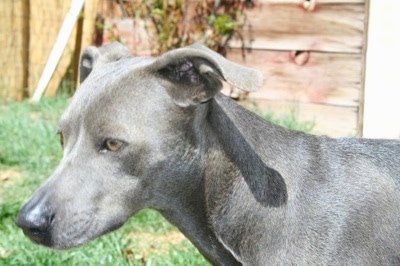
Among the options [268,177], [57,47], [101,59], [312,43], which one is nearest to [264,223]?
[268,177]

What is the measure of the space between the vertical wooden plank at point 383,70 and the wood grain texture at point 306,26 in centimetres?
27

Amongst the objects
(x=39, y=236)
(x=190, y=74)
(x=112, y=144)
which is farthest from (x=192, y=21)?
(x=39, y=236)

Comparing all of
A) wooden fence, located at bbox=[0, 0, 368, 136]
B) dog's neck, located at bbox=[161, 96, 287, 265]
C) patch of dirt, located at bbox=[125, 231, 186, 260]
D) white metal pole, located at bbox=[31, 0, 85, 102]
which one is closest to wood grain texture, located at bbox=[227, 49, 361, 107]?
wooden fence, located at bbox=[0, 0, 368, 136]

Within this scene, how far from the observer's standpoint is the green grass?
491 cm

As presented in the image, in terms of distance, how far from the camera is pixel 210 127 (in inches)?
145

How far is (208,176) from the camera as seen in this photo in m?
3.67

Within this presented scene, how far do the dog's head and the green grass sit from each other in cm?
140

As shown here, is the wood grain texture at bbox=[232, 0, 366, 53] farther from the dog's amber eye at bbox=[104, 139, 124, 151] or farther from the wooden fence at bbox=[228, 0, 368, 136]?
the dog's amber eye at bbox=[104, 139, 124, 151]

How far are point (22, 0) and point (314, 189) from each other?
262 inches

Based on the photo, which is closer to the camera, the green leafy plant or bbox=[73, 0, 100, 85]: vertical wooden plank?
the green leafy plant

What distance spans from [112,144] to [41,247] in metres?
1.54

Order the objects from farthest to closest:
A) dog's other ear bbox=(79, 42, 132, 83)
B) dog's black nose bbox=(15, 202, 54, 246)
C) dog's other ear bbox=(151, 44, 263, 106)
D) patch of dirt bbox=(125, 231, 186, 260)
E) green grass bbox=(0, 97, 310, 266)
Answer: patch of dirt bbox=(125, 231, 186, 260) < green grass bbox=(0, 97, 310, 266) < dog's other ear bbox=(79, 42, 132, 83) < dog's other ear bbox=(151, 44, 263, 106) < dog's black nose bbox=(15, 202, 54, 246)

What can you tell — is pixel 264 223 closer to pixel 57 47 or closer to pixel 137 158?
pixel 137 158

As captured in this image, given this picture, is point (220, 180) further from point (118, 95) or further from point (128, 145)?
Result: point (118, 95)
